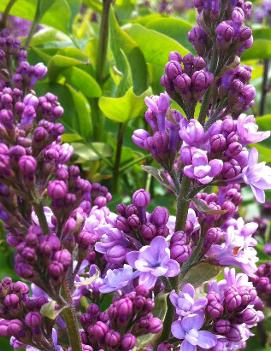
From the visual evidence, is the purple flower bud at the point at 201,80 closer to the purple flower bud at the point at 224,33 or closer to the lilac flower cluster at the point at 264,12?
the purple flower bud at the point at 224,33

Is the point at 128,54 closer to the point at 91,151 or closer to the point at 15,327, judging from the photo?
the point at 91,151

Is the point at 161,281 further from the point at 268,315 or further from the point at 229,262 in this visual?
the point at 268,315

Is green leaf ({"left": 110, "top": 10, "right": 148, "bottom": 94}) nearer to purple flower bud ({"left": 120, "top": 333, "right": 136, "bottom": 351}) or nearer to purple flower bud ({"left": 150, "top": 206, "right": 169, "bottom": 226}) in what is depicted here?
purple flower bud ({"left": 150, "top": 206, "right": 169, "bottom": 226})

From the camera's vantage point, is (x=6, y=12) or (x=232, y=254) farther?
(x=6, y=12)

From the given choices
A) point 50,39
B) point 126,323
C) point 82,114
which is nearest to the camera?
point 126,323

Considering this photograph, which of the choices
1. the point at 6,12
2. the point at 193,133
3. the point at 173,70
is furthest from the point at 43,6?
the point at 193,133

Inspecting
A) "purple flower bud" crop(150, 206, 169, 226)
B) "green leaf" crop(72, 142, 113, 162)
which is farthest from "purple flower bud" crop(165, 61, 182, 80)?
"green leaf" crop(72, 142, 113, 162)
